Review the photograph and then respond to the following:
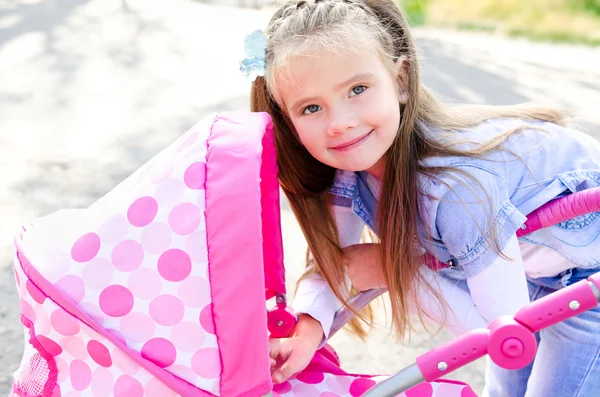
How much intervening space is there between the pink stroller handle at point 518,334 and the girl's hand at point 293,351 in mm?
325

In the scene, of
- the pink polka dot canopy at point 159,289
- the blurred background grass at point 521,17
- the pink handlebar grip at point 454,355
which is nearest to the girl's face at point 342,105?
the pink polka dot canopy at point 159,289

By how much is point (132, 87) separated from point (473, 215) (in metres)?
2.84

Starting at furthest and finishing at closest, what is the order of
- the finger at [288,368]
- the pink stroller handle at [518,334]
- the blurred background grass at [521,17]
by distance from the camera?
the blurred background grass at [521,17]
the finger at [288,368]
the pink stroller handle at [518,334]

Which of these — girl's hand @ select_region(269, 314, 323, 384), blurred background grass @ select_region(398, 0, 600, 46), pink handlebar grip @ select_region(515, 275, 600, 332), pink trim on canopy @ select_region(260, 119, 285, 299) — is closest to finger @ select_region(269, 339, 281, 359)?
girl's hand @ select_region(269, 314, 323, 384)

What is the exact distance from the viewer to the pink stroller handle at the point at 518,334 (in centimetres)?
96

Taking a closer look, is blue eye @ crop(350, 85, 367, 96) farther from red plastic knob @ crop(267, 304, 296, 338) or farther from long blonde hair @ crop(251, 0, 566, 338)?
red plastic knob @ crop(267, 304, 296, 338)

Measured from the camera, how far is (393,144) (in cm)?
137

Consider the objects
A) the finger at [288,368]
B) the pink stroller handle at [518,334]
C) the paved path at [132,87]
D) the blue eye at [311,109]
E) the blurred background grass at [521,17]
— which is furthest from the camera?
the blurred background grass at [521,17]

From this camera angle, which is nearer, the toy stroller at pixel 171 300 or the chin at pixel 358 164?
the toy stroller at pixel 171 300

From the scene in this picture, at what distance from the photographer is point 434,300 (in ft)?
4.44

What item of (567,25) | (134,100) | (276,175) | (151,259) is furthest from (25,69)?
(567,25)

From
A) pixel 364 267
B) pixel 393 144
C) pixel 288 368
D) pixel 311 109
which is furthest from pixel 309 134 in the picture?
pixel 288 368

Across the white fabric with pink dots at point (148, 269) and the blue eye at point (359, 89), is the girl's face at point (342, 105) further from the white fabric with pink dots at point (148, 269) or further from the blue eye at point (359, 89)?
the white fabric with pink dots at point (148, 269)

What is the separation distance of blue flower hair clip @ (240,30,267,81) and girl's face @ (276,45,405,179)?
0.06 meters
